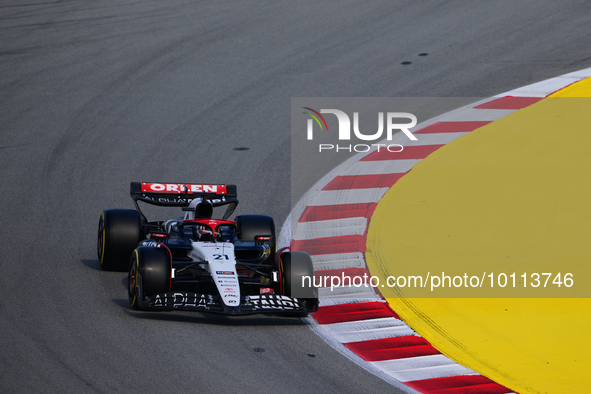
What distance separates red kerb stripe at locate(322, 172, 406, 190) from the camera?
13.1 meters

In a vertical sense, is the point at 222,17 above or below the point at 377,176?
above

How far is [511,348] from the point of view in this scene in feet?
27.5

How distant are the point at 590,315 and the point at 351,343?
2715 mm

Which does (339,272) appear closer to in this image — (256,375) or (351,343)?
(351,343)

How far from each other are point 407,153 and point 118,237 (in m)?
6.05

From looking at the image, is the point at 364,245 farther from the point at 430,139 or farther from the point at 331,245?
the point at 430,139

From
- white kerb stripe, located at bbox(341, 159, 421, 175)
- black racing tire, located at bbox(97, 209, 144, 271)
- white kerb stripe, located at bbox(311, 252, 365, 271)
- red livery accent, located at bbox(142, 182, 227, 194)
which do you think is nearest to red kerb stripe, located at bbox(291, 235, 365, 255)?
white kerb stripe, located at bbox(311, 252, 365, 271)

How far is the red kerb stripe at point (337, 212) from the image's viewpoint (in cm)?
1208

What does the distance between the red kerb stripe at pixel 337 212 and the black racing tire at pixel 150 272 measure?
3.62 metres

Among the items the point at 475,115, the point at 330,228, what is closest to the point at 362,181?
the point at 330,228

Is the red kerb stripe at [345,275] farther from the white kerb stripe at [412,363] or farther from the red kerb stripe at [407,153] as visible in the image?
the red kerb stripe at [407,153]

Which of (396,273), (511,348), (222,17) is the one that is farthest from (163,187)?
(222,17)

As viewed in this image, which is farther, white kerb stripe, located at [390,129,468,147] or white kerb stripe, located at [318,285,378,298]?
white kerb stripe, located at [390,129,468,147]

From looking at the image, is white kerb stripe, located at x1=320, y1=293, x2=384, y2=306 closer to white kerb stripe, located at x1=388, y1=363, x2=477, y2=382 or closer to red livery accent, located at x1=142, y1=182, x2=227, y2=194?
white kerb stripe, located at x1=388, y1=363, x2=477, y2=382
